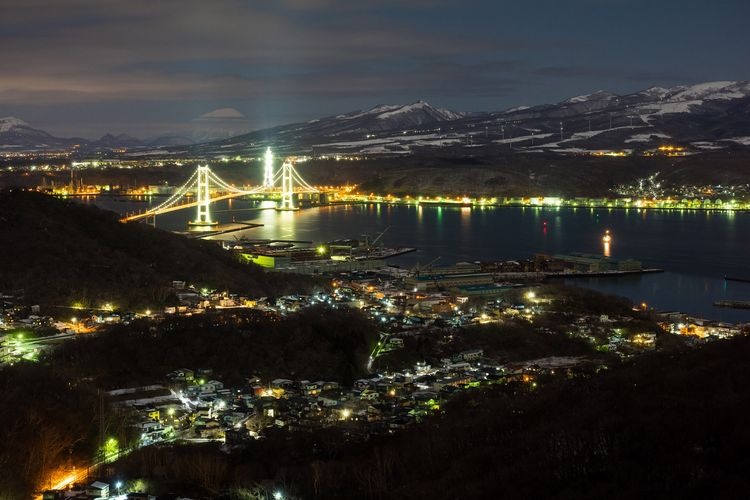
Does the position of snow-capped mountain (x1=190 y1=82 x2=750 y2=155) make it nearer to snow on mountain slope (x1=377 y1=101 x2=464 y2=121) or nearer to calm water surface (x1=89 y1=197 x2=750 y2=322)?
snow on mountain slope (x1=377 y1=101 x2=464 y2=121)

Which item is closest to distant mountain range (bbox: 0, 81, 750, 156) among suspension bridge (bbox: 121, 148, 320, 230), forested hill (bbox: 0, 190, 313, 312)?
suspension bridge (bbox: 121, 148, 320, 230)

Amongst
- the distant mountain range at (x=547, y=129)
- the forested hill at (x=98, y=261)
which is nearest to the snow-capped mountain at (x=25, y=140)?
the distant mountain range at (x=547, y=129)

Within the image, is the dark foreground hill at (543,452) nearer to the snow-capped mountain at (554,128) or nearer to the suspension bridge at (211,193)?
the suspension bridge at (211,193)

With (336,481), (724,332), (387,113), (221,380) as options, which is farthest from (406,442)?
(387,113)

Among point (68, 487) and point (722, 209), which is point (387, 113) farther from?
point (68, 487)

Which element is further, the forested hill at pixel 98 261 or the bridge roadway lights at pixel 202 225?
the bridge roadway lights at pixel 202 225

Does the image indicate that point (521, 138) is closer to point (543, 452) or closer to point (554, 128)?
point (554, 128)
